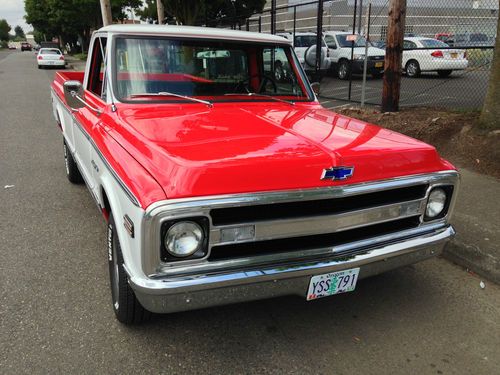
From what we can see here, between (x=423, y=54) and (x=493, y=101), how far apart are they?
1115cm

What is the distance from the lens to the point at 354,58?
57.8 feet

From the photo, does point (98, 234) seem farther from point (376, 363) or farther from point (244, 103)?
point (376, 363)

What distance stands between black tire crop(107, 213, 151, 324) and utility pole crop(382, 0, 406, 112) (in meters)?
6.51

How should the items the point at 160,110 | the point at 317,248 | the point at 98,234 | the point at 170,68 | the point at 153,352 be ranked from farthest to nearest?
the point at 98,234 < the point at 170,68 < the point at 160,110 < the point at 153,352 < the point at 317,248

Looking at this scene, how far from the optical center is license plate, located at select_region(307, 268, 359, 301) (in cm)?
245

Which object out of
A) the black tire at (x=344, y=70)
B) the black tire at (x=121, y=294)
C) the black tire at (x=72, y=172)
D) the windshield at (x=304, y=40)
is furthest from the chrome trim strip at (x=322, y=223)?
the windshield at (x=304, y=40)

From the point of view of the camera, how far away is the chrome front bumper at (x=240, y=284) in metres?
2.17

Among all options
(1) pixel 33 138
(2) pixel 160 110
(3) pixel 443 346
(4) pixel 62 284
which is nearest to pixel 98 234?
(4) pixel 62 284

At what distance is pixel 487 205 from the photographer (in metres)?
4.62

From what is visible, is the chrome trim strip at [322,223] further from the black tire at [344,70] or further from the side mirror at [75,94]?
the black tire at [344,70]

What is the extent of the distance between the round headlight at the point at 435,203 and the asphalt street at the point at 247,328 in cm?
74

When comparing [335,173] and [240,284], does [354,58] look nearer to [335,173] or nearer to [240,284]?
[335,173]

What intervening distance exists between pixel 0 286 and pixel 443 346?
3042mm

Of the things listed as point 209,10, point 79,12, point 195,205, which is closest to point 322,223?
point 195,205
